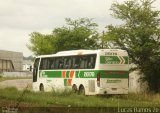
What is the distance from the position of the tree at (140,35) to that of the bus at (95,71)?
14.6 feet

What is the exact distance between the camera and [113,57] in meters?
30.6

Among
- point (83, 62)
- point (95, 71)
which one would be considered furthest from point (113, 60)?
point (83, 62)

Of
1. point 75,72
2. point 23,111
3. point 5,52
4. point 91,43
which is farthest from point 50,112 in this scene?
point 5,52

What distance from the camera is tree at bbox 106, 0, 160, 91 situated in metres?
35.2

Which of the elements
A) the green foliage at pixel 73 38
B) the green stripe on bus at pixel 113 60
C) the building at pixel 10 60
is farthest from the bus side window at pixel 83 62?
the building at pixel 10 60

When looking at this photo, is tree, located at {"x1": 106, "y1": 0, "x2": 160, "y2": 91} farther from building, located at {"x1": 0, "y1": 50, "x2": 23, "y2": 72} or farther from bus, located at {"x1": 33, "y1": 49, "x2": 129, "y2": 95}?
building, located at {"x1": 0, "y1": 50, "x2": 23, "y2": 72}

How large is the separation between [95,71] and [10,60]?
110321 millimetres

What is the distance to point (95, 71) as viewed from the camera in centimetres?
3055

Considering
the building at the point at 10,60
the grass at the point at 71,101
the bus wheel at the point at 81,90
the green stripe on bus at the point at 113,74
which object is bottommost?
the grass at the point at 71,101

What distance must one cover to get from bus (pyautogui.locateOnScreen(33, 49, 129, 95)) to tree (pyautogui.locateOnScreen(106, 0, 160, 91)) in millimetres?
4441

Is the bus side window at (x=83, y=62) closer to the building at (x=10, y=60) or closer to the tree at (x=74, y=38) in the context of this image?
the tree at (x=74, y=38)

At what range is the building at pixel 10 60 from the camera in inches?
5251

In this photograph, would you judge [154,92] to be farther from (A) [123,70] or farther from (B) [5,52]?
(B) [5,52]

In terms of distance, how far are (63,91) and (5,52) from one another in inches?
4242
